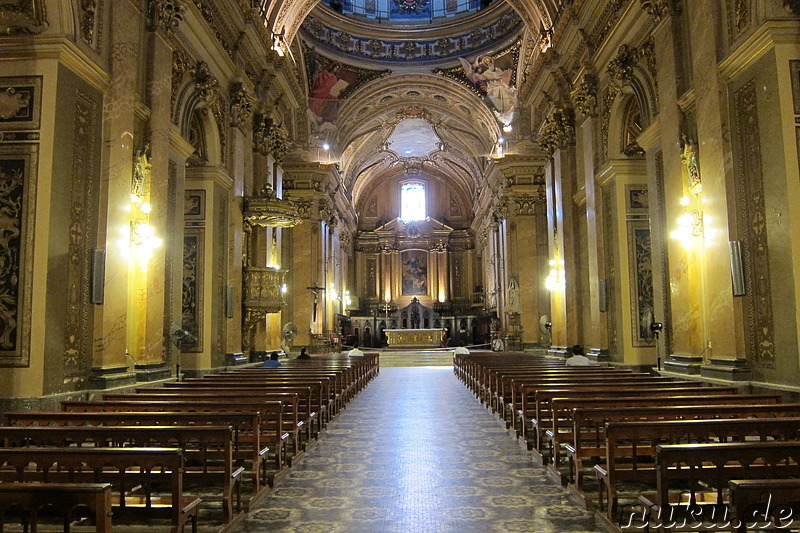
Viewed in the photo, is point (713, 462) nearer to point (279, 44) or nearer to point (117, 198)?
point (117, 198)

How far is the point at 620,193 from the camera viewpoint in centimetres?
1161

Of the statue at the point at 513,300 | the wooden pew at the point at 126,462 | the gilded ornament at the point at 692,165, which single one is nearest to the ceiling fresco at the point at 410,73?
the statue at the point at 513,300

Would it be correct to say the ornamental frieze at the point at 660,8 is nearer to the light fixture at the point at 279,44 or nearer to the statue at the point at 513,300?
the light fixture at the point at 279,44

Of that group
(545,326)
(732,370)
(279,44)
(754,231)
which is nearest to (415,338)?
(545,326)

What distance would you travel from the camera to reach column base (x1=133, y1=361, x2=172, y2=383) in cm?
823

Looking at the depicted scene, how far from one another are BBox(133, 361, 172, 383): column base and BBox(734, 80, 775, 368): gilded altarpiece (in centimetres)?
743

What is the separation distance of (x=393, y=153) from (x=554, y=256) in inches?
829

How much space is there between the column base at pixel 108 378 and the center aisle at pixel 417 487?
2569 mm

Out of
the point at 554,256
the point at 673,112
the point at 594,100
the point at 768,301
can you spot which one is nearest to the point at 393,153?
the point at 554,256

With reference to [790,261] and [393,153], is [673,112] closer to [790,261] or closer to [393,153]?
[790,261]

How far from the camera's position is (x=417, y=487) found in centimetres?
490

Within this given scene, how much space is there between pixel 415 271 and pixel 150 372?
1175 inches

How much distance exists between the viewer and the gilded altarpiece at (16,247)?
6387 millimetres

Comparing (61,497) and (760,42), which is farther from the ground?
(760,42)
